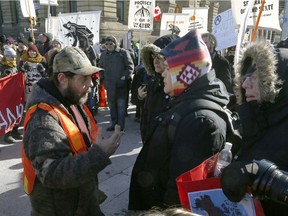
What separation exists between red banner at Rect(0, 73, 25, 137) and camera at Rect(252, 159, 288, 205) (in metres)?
4.45

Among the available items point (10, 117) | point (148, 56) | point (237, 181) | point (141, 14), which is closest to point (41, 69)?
point (10, 117)

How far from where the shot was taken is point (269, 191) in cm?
102

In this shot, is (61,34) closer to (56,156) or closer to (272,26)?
(272,26)

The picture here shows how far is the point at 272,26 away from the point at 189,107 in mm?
4138

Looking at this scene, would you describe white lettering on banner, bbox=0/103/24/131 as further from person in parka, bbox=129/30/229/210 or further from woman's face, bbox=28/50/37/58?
person in parka, bbox=129/30/229/210

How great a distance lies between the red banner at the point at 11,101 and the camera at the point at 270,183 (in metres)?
4.45

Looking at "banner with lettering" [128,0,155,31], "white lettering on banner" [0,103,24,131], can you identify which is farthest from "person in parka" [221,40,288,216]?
"banner with lettering" [128,0,155,31]

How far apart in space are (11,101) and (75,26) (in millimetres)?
4728

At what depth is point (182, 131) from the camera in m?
1.62

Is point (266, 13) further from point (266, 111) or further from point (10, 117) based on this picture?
point (10, 117)

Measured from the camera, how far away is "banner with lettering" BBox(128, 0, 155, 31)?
884 centimetres

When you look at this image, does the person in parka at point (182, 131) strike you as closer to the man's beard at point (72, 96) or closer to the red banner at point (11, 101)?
the man's beard at point (72, 96)

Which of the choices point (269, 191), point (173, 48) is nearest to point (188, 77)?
point (173, 48)

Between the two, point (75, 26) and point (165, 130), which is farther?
point (75, 26)
